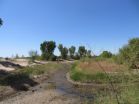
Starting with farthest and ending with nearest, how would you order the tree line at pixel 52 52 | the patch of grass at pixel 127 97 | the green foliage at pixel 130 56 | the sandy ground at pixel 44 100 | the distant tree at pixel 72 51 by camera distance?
the distant tree at pixel 72 51 → the tree line at pixel 52 52 → the sandy ground at pixel 44 100 → the green foliage at pixel 130 56 → the patch of grass at pixel 127 97

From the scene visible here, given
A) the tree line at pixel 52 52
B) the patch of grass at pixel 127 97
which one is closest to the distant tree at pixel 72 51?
the tree line at pixel 52 52

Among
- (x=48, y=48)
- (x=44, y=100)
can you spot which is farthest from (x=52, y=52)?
(x=44, y=100)

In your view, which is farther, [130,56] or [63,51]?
[63,51]

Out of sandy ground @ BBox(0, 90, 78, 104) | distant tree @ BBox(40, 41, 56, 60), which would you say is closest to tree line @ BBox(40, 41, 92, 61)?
distant tree @ BBox(40, 41, 56, 60)

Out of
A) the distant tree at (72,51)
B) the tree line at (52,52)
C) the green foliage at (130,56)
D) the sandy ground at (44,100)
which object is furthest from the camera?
the distant tree at (72,51)

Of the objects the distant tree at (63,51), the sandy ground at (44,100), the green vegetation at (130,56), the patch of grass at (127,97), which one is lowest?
the sandy ground at (44,100)

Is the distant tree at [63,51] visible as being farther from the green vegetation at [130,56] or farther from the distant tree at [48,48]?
the green vegetation at [130,56]

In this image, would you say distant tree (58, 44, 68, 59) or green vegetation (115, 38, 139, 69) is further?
distant tree (58, 44, 68, 59)

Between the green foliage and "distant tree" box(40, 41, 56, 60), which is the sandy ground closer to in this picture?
the green foliage

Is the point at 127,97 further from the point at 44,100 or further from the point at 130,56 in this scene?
the point at 44,100

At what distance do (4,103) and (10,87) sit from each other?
10245 mm

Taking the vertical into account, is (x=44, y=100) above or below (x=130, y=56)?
below

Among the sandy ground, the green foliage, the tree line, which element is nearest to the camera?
the green foliage

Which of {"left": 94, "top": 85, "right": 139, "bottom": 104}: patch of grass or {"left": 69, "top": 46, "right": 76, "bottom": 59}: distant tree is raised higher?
{"left": 69, "top": 46, "right": 76, "bottom": 59}: distant tree
